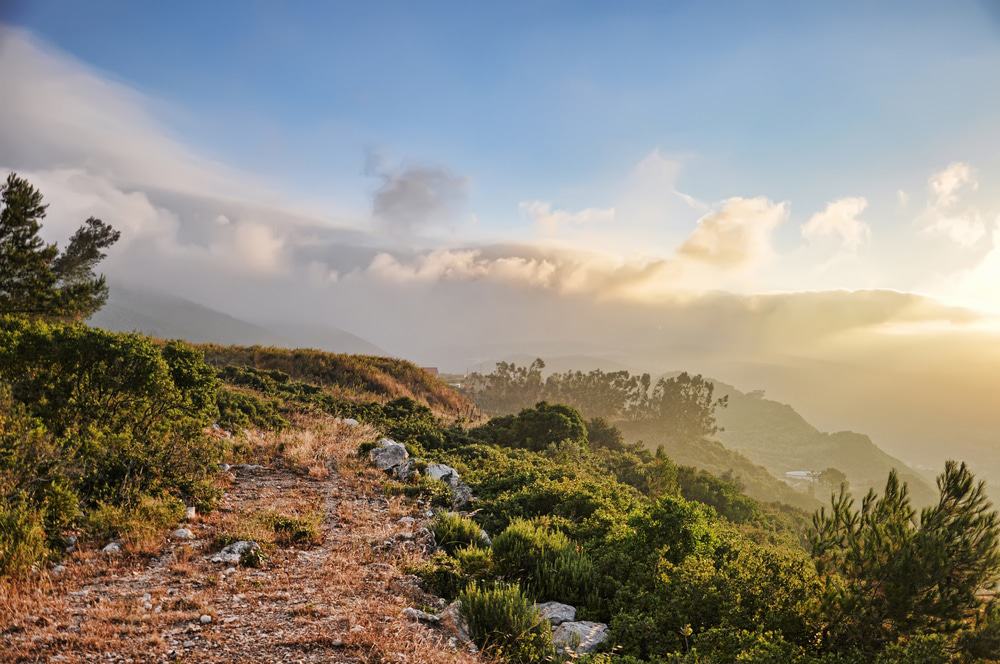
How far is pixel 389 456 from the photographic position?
16.8m

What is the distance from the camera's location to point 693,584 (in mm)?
7105

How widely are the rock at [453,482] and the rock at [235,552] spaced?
5.97 meters

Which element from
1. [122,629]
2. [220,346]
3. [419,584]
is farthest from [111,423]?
[220,346]

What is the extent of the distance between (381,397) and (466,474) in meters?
17.2

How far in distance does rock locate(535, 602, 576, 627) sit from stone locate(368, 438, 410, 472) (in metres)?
9.54

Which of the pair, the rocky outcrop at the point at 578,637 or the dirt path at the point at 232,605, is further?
the rocky outcrop at the point at 578,637

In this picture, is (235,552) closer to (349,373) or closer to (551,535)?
(551,535)

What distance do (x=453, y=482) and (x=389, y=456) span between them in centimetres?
255

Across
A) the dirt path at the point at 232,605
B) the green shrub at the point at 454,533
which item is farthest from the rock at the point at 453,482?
the dirt path at the point at 232,605

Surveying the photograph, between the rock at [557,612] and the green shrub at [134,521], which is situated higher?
the green shrub at [134,521]

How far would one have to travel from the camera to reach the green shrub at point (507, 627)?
234 inches

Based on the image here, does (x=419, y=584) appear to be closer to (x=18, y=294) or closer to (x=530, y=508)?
(x=530, y=508)

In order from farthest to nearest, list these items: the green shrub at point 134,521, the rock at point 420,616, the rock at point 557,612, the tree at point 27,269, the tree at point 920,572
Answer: the tree at point 27,269
the green shrub at point 134,521
the rock at point 557,612
the rock at point 420,616
the tree at point 920,572

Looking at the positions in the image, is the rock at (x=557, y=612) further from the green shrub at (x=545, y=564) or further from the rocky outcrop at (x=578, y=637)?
the green shrub at (x=545, y=564)
